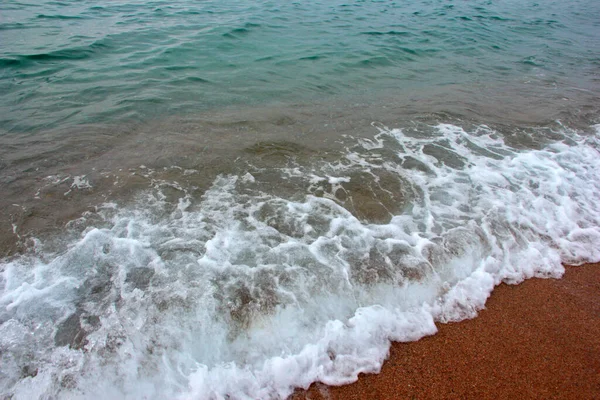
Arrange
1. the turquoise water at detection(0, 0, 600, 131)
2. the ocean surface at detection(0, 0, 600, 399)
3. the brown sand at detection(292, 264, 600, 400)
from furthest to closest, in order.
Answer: the turquoise water at detection(0, 0, 600, 131)
the ocean surface at detection(0, 0, 600, 399)
the brown sand at detection(292, 264, 600, 400)

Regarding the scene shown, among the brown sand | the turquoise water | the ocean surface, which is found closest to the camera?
the brown sand

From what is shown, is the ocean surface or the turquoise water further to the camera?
the turquoise water

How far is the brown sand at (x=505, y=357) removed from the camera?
2688mm

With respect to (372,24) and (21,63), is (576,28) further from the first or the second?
(21,63)

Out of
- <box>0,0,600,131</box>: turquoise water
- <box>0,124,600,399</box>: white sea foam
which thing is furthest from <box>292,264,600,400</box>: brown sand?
<box>0,0,600,131</box>: turquoise water

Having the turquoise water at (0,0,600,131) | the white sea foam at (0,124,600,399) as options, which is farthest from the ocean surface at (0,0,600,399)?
the turquoise water at (0,0,600,131)

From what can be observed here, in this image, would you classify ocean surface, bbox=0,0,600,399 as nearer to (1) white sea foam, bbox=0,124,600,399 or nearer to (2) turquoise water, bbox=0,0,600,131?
(1) white sea foam, bbox=0,124,600,399

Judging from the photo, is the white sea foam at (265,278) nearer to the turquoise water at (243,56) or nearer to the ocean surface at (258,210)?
the ocean surface at (258,210)

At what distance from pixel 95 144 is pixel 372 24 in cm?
1481

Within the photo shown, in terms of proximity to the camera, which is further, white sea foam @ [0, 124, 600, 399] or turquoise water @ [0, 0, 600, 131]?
turquoise water @ [0, 0, 600, 131]

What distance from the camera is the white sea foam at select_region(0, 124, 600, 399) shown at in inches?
109

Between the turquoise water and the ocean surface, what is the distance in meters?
0.13

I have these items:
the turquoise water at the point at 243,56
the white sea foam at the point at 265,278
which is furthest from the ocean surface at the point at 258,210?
the turquoise water at the point at 243,56

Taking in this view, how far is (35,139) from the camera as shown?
19.6ft
